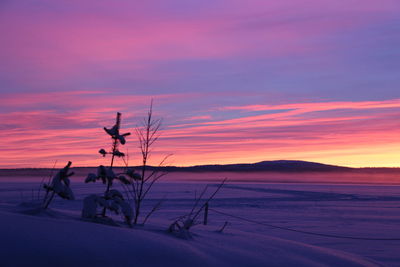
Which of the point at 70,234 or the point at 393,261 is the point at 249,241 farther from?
the point at 393,261

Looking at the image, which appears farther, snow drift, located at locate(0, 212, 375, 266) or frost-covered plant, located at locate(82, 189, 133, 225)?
frost-covered plant, located at locate(82, 189, 133, 225)

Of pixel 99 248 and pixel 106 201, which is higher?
pixel 106 201

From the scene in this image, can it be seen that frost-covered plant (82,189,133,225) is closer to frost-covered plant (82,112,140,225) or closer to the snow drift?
frost-covered plant (82,112,140,225)

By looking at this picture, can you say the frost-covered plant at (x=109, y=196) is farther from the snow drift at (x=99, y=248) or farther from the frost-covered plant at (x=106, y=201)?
the snow drift at (x=99, y=248)


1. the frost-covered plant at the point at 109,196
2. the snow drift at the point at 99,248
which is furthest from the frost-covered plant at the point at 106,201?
the snow drift at the point at 99,248

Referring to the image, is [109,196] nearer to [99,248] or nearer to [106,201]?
[106,201]

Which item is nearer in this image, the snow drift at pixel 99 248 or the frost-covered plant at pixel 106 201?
the snow drift at pixel 99 248

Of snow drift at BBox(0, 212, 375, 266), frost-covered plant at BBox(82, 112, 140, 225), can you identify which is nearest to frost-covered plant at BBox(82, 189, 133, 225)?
frost-covered plant at BBox(82, 112, 140, 225)

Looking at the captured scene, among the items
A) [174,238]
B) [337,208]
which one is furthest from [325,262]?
[337,208]

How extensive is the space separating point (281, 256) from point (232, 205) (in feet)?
51.4

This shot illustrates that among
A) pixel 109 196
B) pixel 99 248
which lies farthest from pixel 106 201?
pixel 99 248

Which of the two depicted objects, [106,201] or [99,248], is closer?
[99,248]

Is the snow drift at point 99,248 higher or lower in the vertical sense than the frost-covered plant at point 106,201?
lower

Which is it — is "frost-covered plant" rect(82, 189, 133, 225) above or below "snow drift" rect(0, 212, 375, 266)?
above
